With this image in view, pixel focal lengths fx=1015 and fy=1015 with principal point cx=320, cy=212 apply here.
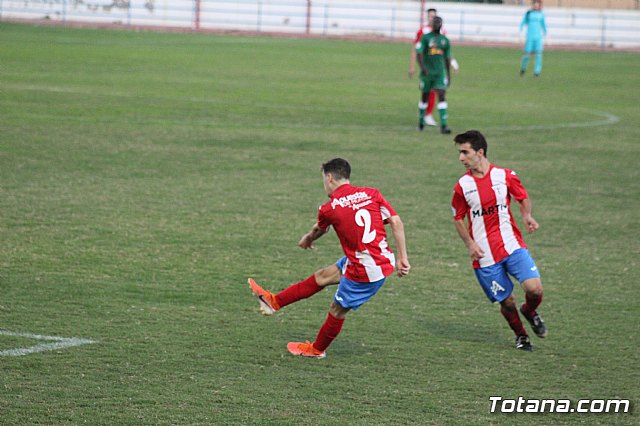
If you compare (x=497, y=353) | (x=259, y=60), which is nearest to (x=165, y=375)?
(x=497, y=353)

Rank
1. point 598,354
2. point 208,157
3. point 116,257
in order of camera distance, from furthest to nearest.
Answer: point 208,157, point 116,257, point 598,354

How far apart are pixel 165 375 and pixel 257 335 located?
1199mm

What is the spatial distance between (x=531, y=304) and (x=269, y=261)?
10.6 feet

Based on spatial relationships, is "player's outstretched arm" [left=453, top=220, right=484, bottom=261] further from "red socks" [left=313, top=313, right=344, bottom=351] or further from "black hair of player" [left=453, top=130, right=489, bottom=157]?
"red socks" [left=313, top=313, right=344, bottom=351]

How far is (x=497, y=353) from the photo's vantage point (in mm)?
7605

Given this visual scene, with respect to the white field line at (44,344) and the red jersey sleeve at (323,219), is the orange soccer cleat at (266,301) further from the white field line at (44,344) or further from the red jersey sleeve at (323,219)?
the white field line at (44,344)

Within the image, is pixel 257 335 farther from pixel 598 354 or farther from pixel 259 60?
pixel 259 60

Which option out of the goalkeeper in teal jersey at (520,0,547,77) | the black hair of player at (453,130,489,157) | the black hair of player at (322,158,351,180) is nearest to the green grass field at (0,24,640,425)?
the black hair of player at (322,158,351,180)

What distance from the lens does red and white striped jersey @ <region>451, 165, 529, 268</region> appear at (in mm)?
7715

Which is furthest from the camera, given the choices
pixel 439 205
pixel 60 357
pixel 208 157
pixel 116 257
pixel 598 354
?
Result: pixel 208 157

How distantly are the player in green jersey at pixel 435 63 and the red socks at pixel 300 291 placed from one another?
12.6 metres

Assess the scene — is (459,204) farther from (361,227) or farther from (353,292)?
(353,292)

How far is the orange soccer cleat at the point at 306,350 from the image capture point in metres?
7.39

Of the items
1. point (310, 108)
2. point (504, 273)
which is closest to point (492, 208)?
point (504, 273)
